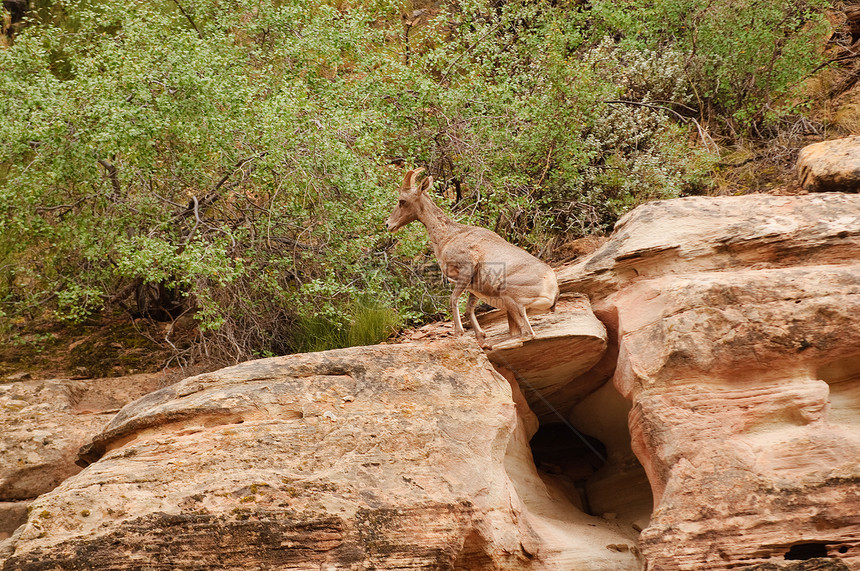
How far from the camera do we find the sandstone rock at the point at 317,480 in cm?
653

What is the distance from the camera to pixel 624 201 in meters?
12.9

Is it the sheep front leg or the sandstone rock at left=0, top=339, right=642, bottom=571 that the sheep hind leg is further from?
the sandstone rock at left=0, top=339, right=642, bottom=571

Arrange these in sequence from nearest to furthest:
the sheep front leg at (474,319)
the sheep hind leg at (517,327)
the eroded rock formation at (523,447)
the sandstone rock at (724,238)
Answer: the eroded rock formation at (523,447) < the sandstone rock at (724,238) < the sheep hind leg at (517,327) < the sheep front leg at (474,319)

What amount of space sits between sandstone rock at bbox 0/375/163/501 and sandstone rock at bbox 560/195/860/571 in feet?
18.7

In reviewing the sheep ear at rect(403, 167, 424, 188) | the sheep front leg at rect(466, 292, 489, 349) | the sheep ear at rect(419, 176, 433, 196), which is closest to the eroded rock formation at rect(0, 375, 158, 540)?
the sheep front leg at rect(466, 292, 489, 349)

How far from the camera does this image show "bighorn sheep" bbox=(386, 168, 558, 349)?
8.56 m

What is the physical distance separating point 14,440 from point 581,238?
26.8ft

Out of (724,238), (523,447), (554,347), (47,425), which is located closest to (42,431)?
(47,425)

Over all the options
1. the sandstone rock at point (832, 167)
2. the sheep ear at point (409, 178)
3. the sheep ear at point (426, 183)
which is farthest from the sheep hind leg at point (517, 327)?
the sandstone rock at point (832, 167)

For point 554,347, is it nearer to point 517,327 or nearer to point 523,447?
point 517,327

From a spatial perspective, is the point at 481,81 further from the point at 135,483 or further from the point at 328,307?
the point at 135,483

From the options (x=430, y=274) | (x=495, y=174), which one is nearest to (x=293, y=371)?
(x=430, y=274)

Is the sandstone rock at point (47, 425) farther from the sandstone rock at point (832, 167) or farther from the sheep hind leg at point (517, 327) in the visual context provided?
the sandstone rock at point (832, 167)

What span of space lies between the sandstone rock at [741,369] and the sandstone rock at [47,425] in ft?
18.7
